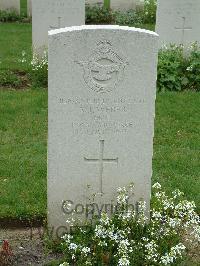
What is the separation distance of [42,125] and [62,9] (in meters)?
2.99

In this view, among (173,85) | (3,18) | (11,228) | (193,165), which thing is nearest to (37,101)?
(173,85)

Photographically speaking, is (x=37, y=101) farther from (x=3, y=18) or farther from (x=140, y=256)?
(x=3, y=18)

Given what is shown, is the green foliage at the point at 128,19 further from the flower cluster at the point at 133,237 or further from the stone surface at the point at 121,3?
the flower cluster at the point at 133,237

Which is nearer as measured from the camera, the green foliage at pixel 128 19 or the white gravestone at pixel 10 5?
the green foliage at pixel 128 19

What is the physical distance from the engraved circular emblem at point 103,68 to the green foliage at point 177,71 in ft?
14.4

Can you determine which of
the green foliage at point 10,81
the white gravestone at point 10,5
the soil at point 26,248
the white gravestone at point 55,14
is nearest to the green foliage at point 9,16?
the white gravestone at point 10,5

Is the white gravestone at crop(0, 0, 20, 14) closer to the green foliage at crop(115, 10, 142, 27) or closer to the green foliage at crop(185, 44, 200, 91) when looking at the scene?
the green foliage at crop(115, 10, 142, 27)

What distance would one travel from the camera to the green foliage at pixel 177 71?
8923mm

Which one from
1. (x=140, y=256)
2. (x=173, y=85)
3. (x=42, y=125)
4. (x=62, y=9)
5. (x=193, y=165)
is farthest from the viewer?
(x=62, y=9)

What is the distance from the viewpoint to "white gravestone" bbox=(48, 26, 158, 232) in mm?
4395

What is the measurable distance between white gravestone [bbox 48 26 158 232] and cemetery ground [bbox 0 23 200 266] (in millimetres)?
679

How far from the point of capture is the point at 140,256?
4344 mm

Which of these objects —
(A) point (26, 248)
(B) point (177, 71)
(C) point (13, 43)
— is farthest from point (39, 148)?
(C) point (13, 43)

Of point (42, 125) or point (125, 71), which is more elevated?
point (125, 71)
